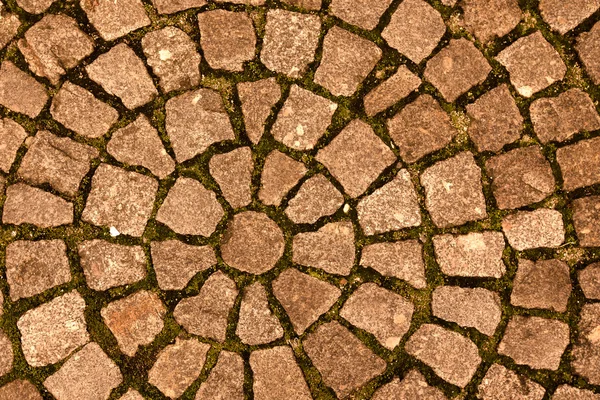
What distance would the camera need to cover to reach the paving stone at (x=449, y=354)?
3352mm

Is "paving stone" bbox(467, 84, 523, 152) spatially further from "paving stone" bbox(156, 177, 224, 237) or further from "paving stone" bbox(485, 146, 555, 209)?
"paving stone" bbox(156, 177, 224, 237)

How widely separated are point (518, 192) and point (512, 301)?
596 mm

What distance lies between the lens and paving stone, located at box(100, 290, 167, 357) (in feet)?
11.0

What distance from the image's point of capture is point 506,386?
3352 mm

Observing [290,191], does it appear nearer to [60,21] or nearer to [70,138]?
[70,138]

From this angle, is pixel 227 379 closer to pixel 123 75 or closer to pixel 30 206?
pixel 30 206

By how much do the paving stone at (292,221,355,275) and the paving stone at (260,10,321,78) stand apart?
0.87m

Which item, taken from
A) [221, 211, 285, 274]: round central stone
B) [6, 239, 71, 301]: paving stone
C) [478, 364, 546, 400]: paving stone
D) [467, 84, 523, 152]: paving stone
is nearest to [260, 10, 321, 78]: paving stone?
[221, 211, 285, 274]: round central stone

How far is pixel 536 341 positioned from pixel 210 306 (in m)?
1.79

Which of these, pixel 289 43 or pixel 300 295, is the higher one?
pixel 289 43

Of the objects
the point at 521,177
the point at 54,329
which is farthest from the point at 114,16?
the point at 521,177

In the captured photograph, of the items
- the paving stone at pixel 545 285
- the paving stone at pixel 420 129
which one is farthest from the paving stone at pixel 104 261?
the paving stone at pixel 545 285

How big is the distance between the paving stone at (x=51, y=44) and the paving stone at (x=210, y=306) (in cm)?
144

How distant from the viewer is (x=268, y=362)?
337cm
